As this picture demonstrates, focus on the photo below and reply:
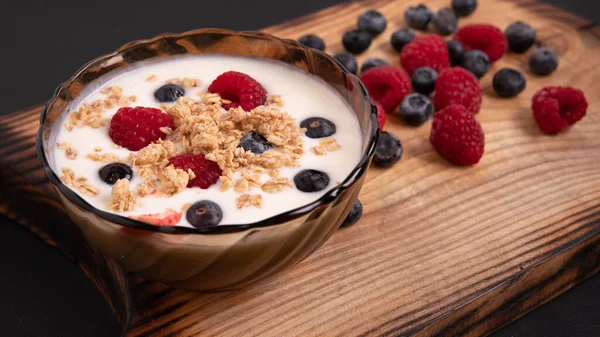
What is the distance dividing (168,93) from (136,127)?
8.3 inches

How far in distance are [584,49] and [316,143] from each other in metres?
1.36

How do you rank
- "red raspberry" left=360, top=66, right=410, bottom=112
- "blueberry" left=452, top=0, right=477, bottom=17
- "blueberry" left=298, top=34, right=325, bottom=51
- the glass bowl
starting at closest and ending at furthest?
1. the glass bowl
2. "red raspberry" left=360, top=66, right=410, bottom=112
3. "blueberry" left=298, top=34, right=325, bottom=51
4. "blueberry" left=452, top=0, right=477, bottom=17

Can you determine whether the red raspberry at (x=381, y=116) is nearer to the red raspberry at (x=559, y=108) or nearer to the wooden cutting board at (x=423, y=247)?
the wooden cutting board at (x=423, y=247)

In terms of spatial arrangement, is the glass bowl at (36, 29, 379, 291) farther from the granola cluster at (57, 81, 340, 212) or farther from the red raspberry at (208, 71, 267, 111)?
the red raspberry at (208, 71, 267, 111)

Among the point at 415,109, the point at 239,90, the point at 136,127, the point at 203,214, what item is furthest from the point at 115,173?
the point at 415,109

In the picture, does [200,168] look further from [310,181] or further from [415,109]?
[415,109]

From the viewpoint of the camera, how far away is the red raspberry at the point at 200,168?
65.7 inches

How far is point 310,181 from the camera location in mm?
1672

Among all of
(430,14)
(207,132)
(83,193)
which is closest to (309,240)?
(207,132)

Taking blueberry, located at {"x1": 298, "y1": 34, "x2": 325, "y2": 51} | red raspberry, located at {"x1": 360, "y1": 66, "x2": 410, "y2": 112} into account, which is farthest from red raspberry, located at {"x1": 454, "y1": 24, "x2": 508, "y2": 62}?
blueberry, located at {"x1": 298, "y1": 34, "x2": 325, "y2": 51}

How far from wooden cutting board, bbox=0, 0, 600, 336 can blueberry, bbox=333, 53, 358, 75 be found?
0.88 feet

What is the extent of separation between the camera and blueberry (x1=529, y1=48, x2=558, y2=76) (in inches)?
103

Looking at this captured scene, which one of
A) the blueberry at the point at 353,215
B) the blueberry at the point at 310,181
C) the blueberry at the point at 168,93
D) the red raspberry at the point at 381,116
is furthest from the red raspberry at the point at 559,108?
the blueberry at the point at 168,93

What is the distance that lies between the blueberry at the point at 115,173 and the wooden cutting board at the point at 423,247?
29cm
